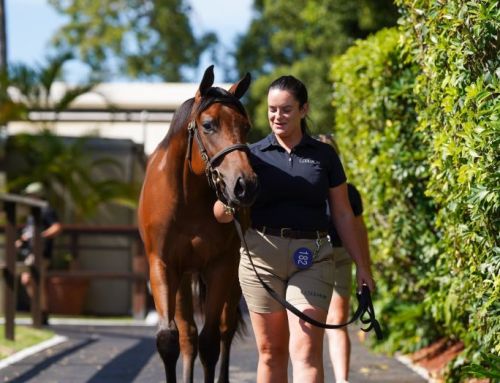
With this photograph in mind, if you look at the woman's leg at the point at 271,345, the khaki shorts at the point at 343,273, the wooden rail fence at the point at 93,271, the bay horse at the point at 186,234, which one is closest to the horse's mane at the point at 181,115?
the bay horse at the point at 186,234

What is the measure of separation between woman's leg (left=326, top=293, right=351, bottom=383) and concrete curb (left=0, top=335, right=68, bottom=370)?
3293 mm

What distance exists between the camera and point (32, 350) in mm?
10836

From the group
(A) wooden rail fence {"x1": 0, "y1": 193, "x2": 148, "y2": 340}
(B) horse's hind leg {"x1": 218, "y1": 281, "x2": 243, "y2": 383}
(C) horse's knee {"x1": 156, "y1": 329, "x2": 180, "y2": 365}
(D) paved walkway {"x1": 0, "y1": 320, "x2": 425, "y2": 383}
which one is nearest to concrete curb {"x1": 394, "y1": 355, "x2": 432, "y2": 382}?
(D) paved walkway {"x1": 0, "y1": 320, "x2": 425, "y2": 383}

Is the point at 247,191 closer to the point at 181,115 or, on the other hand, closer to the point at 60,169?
the point at 181,115

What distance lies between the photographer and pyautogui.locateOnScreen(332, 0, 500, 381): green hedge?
245 inches

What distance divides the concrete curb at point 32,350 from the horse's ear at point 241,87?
414 centimetres

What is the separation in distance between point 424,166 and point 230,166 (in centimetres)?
402

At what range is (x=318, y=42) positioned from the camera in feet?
83.6

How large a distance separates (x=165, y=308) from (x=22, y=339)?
217 inches

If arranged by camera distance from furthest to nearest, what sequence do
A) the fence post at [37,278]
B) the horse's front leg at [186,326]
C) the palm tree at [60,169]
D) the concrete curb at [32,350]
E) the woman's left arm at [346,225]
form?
the palm tree at [60,169]
the fence post at [37,278]
the concrete curb at [32,350]
the horse's front leg at [186,326]
the woman's left arm at [346,225]

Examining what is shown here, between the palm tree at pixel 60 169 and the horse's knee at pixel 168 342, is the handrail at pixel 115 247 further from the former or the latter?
the horse's knee at pixel 168 342

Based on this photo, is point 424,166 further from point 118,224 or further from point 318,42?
point 318,42

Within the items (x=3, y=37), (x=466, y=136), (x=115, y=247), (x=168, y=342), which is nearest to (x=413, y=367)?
(x=168, y=342)

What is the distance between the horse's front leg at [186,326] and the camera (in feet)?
23.4
